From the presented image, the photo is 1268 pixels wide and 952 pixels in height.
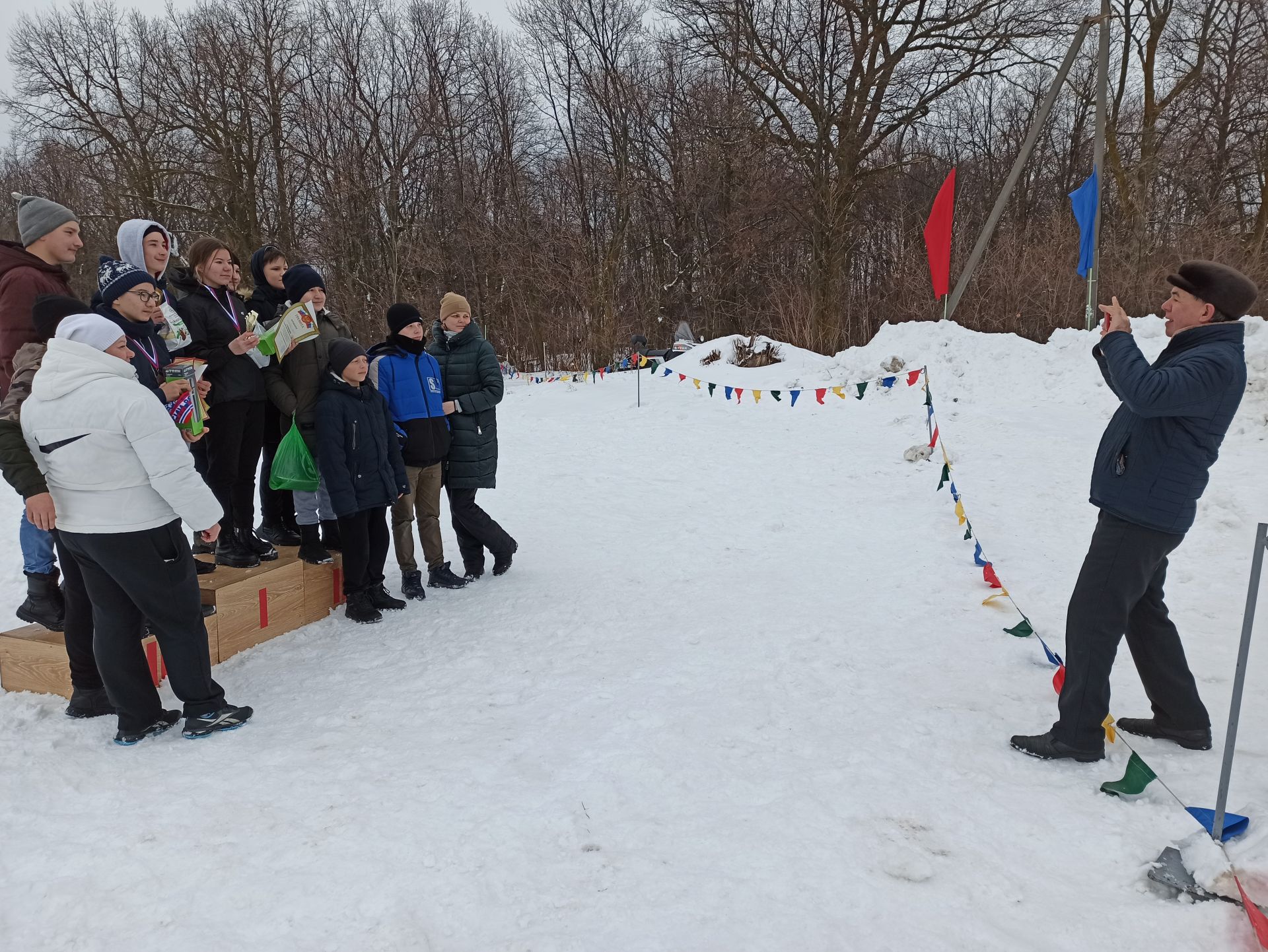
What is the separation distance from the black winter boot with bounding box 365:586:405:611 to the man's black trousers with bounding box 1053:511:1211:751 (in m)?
3.88

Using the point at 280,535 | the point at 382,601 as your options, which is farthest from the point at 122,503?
the point at 280,535

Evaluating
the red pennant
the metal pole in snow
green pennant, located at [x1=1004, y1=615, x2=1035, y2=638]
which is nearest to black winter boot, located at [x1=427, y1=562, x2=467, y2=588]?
green pennant, located at [x1=1004, y1=615, x2=1035, y2=638]

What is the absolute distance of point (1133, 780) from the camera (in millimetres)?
2863

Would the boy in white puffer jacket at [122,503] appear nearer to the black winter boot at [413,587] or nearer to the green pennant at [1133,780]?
the black winter boot at [413,587]

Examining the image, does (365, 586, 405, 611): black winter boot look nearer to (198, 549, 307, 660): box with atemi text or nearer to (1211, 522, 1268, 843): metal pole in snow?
(198, 549, 307, 660): box with atemi text

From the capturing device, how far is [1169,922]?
2301 mm

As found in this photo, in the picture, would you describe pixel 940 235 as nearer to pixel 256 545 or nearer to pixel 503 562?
pixel 503 562

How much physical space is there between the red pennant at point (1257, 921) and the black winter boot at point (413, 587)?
4.57 meters

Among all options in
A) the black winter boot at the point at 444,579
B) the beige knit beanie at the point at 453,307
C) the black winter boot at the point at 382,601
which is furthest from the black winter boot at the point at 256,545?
the beige knit beanie at the point at 453,307

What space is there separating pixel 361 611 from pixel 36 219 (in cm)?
273

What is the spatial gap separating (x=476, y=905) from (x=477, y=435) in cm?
374

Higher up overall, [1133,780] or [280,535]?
[280,535]

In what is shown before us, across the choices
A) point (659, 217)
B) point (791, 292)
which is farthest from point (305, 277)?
point (659, 217)

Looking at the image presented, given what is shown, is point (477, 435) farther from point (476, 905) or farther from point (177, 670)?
point (476, 905)
